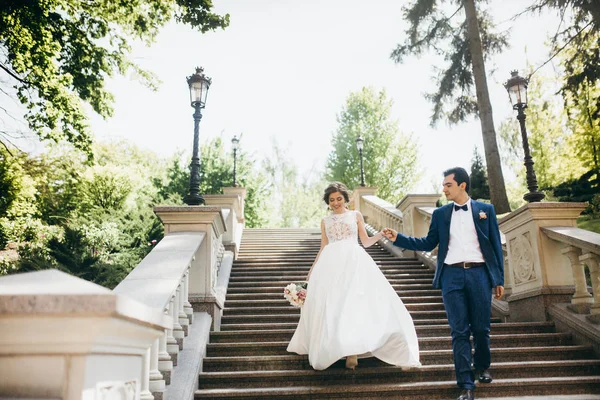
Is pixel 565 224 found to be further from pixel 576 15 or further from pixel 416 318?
pixel 576 15

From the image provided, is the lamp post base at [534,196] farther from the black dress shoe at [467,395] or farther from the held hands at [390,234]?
the black dress shoe at [467,395]

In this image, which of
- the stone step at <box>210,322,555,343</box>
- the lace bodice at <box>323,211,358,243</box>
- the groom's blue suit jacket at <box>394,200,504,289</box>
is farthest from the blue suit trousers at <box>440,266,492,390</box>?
the stone step at <box>210,322,555,343</box>

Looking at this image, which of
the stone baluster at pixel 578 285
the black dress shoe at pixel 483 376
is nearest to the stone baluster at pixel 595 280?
the stone baluster at pixel 578 285

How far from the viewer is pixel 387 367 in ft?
15.8

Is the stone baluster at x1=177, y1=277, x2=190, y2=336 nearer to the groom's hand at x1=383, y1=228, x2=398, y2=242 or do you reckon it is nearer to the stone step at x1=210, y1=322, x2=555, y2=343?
the stone step at x1=210, y1=322, x2=555, y2=343

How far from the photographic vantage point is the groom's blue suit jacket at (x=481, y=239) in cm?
429

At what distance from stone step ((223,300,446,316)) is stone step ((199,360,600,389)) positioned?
212 cm

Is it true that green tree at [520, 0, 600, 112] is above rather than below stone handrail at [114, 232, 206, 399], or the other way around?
above

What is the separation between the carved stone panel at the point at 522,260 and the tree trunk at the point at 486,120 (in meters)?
8.17

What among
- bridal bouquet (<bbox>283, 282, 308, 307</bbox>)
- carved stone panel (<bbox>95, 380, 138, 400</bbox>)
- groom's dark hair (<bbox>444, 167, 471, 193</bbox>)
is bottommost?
carved stone panel (<bbox>95, 380, 138, 400</bbox>)

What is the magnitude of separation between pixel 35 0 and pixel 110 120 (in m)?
3.47

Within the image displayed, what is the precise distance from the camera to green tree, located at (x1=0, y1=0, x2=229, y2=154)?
10578mm

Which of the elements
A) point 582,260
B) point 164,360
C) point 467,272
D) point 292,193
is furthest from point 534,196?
point 292,193

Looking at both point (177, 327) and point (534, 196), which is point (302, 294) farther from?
point (534, 196)
